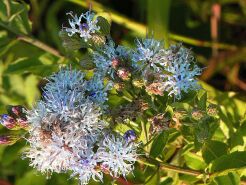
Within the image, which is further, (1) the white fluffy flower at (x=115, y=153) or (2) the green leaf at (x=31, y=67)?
(2) the green leaf at (x=31, y=67)

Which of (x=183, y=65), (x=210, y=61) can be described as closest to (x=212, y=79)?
(x=210, y=61)

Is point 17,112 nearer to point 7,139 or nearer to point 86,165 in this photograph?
point 7,139

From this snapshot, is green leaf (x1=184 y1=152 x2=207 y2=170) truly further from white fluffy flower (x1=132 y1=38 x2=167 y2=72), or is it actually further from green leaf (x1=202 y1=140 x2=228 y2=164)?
white fluffy flower (x1=132 y1=38 x2=167 y2=72)

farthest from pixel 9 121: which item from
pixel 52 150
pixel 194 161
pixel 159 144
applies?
pixel 194 161

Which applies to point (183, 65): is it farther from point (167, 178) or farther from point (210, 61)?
point (210, 61)

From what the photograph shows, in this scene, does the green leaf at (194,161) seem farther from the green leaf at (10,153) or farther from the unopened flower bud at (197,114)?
the green leaf at (10,153)


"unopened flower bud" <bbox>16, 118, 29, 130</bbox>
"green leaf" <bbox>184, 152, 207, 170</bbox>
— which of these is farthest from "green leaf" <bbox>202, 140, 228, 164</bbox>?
"unopened flower bud" <bbox>16, 118, 29, 130</bbox>

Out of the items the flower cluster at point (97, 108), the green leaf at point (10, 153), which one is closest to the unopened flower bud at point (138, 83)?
the flower cluster at point (97, 108)
